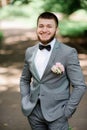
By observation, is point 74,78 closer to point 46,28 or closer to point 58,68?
point 58,68

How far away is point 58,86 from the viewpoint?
3.78 meters

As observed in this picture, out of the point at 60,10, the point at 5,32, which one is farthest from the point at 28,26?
the point at 60,10

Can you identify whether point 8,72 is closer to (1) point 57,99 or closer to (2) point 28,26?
(1) point 57,99

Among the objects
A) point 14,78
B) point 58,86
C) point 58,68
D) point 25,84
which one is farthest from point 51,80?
point 14,78

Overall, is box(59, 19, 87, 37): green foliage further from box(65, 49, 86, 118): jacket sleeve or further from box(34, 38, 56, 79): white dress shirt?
box(65, 49, 86, 118): jacket sleeve

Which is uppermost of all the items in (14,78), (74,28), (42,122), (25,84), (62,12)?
(25,84)

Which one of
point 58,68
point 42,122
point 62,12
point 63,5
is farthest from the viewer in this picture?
point 62,12

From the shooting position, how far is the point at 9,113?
7.08 meters

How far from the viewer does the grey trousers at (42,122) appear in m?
3.80

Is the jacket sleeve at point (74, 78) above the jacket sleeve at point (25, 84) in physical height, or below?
above

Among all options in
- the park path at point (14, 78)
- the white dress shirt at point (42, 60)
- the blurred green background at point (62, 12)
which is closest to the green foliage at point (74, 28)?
the blurred green background at point (62, 12)

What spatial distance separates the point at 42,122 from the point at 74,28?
433 inches

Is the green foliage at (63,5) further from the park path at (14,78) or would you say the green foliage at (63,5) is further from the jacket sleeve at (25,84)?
the jacket sleeve at (25,84)

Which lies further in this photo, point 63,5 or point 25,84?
point 63,5
